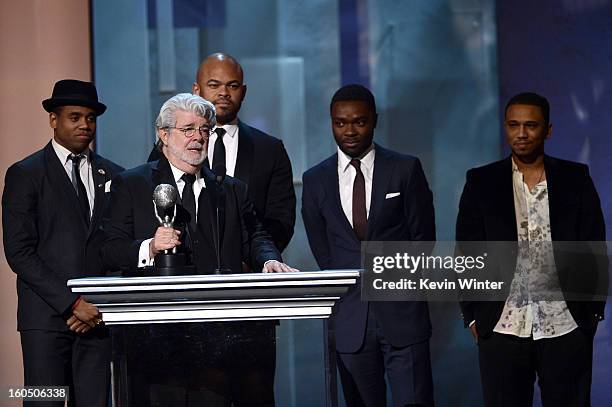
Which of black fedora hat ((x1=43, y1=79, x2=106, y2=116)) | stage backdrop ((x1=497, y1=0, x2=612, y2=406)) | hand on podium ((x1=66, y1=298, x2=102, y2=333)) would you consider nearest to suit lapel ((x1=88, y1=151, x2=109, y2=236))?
black fedora hat ((x1=43, y1=79, x2=106, y2=116))

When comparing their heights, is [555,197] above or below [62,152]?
below

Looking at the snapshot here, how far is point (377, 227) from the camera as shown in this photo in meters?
5.18

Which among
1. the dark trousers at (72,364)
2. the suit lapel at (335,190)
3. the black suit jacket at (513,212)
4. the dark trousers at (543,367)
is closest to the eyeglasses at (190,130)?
the dark trousers at (72,364)

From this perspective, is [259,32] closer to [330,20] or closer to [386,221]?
[330,20]

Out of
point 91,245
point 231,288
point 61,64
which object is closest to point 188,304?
point 231,288

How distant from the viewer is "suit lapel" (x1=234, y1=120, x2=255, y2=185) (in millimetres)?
5000

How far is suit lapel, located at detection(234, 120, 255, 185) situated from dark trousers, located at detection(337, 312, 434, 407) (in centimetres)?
85

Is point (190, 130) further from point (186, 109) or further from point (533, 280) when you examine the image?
point (533, 280)

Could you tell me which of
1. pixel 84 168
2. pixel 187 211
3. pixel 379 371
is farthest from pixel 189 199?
pixel 379 371

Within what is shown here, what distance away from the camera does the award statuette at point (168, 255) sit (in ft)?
11.6

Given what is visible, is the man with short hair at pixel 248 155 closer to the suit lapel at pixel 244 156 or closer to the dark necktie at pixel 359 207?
the suit lapel at pixel 244 156

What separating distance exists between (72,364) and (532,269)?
2080mm

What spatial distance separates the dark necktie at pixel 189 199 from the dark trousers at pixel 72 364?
3.43 feet

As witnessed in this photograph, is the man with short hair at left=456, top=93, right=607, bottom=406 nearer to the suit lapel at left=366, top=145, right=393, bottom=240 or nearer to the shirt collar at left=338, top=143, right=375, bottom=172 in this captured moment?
the suit lapel at left=366, top=145, right=393, bottom=240
